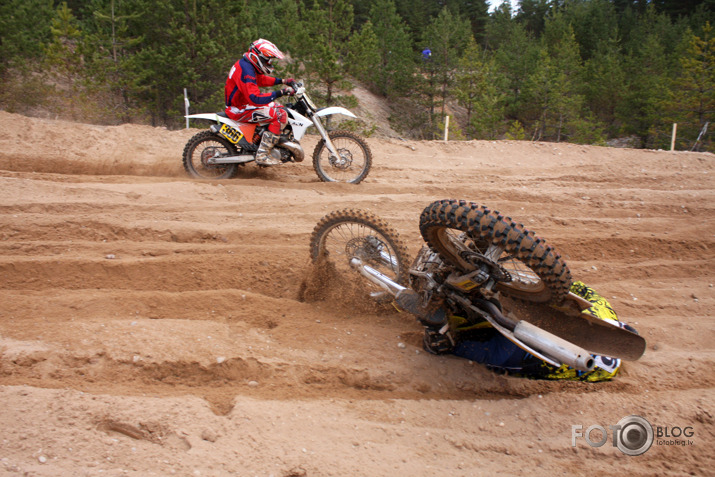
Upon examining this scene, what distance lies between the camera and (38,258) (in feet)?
16.8

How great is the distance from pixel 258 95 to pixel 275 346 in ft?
16.6

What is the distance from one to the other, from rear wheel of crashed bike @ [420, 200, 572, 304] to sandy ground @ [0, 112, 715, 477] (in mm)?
790

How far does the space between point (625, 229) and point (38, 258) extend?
6930 millimetres

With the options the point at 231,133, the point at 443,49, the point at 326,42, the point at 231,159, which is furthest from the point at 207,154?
the point at 443,49

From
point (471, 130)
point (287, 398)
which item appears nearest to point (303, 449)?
Answer: point (287, 398)

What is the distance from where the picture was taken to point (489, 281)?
11.8 feet

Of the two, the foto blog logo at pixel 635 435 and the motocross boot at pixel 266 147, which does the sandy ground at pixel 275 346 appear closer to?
the foto blog logo at pixel 635 435

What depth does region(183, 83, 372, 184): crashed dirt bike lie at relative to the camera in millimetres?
8250

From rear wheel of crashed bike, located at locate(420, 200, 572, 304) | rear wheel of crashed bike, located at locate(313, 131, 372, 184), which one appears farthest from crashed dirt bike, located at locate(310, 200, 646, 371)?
rear wheel of crashed bike, located at locate(313, 131, 372, 184)

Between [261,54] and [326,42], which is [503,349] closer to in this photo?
[261,54]

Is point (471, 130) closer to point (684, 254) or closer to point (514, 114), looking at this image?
point (514, 114)

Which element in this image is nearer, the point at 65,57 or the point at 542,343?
the point at 542,343

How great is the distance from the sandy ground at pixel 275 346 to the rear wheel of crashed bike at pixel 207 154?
0.46 metres

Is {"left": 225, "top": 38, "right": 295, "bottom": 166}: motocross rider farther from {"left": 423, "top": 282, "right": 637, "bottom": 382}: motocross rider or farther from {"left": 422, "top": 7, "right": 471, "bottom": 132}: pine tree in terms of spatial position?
{"left": 422, "top": 7, "right": 471, "bottom": 132}: pine tree
